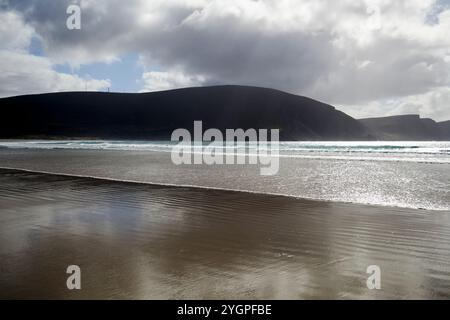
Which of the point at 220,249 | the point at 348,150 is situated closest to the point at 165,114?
the point at 348,150

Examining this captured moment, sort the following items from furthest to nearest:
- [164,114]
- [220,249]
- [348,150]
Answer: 1. [164,114]
2. [348,150]
3. [220,249]

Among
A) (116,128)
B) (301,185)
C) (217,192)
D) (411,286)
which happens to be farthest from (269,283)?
(116,128)

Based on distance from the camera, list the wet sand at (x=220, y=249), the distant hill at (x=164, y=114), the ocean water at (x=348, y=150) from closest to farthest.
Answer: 1. the wet sand at (x=220, y=249)
2. the ocean water at (x=348, y=150)
3. the distant hill at (x=164, y=114)

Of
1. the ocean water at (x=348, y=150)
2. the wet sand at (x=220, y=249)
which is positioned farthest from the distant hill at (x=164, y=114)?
the wet sand at (x=220, y=249)

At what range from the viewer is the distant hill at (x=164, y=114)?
5408 inches

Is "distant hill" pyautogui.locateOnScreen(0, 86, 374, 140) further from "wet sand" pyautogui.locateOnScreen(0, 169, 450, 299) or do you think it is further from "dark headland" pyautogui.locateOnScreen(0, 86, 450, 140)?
"wet sand" pyautogui.locateOnScreen(0, 169, 450, 299)

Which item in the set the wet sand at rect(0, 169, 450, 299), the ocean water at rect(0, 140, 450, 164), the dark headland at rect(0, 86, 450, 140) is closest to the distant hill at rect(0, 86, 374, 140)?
the dark headland at rect(0, 86, 450, 140)

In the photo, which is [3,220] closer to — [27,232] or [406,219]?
[27,232]

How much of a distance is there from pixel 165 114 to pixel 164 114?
0.43m

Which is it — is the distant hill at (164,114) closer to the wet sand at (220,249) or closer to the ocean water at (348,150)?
the ocean water at (348,150)

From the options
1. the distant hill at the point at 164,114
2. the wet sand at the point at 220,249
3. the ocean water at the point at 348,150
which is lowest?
the wet sand at the point at 220,249

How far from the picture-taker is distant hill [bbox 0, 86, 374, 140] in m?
137

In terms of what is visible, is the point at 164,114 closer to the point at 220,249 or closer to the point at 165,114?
the point at 165,114

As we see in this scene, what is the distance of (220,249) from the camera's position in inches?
227
